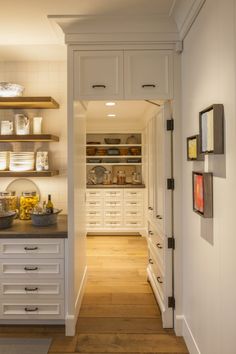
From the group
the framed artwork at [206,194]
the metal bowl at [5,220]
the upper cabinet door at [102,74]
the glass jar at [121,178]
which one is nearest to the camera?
the framed artwork at [206,194]

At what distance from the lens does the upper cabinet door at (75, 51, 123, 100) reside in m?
2.54

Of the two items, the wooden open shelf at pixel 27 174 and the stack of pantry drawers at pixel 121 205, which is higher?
the wooden open shelf at pixel 27 174

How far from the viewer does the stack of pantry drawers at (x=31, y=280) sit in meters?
2.63

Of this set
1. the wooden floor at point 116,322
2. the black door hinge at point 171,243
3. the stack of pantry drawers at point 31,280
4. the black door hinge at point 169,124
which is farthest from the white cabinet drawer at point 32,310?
the black door hinge at point 169,124

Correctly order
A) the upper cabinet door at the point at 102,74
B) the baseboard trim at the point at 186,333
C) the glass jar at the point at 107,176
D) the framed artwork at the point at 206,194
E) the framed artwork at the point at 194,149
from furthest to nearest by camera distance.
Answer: the glass jar at the point at 107,176, the upper cabinet door at the point at 102,74, the baseboard trim at the point at 186,333, the framed artwork at the point at 194,149, the framed artwork at the point at 206,194

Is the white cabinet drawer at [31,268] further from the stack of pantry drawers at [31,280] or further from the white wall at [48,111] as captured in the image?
the white wall at [48,111]

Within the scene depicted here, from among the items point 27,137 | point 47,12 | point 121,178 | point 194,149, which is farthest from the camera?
point 121,178

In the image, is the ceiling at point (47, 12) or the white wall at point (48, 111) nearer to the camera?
the ceiling at point (47, 12)

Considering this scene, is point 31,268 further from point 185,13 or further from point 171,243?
point 185,13

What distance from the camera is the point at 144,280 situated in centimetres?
376

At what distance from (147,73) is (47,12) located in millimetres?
919

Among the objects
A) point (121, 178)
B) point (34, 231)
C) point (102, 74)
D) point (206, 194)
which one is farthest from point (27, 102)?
point (121, 178)

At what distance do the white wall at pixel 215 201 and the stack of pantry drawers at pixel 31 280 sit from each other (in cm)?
111

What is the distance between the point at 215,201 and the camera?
171cm
